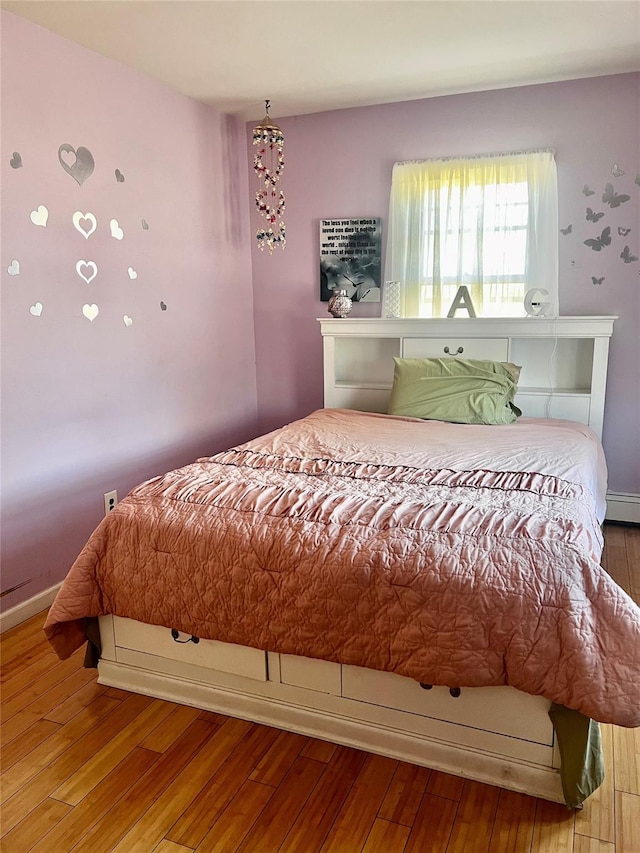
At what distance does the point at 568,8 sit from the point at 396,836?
288 centimetres

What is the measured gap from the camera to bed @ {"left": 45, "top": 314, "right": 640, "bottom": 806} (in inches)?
60.3

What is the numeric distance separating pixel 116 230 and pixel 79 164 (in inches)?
12.6

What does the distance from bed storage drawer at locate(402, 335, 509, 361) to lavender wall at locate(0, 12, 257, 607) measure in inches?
45.0

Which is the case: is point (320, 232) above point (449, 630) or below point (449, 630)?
above

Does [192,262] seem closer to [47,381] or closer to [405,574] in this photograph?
[47,381]

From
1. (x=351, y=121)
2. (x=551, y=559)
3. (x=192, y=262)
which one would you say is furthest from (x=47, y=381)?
(x=351, y=121)

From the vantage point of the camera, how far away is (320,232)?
12.7 feet

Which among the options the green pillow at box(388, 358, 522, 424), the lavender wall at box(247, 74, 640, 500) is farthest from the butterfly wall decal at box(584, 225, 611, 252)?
the green pillow at box(388, 358, 522, 424)

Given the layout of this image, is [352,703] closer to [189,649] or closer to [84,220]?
[189,649]

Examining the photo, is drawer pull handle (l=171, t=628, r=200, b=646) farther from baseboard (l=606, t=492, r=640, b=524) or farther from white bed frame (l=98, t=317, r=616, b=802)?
baseboard (l=606, t=492, r=640, b=524)

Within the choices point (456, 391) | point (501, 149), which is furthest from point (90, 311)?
point (501, 149)

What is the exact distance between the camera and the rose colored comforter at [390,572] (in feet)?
4.98

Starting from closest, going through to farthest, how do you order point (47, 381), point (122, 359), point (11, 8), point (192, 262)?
point (11, 8)
point (47, 381)
point (122, 359)
point (192, 262)

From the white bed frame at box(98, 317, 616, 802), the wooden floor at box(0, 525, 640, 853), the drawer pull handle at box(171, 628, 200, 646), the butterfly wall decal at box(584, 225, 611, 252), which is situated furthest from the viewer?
the butterfly wall decal at box(584, 225, 611, 252)
